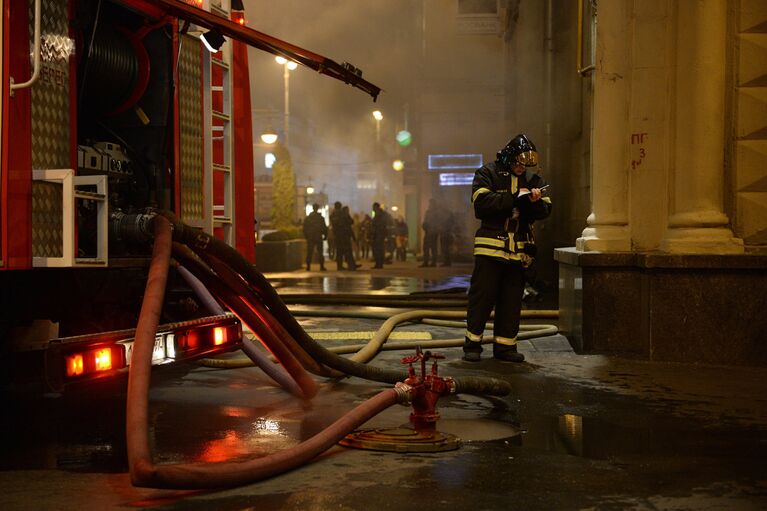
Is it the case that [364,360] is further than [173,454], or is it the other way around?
[364,360]

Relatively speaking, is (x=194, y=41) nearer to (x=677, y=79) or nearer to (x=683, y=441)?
(x=677, y=79)

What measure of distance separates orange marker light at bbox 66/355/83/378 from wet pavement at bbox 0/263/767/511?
0.43 meters

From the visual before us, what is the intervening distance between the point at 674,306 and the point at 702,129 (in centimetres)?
143

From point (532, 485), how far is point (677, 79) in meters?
4.60

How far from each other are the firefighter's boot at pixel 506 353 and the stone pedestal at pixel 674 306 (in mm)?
561

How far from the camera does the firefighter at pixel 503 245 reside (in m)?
7.12

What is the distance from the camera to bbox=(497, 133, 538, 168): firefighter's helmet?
23.4 feet

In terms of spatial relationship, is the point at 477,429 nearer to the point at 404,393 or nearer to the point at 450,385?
the point at 450,385

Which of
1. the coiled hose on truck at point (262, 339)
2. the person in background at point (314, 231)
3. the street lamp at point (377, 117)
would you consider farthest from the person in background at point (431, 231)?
the street lamp at point (377, 117)

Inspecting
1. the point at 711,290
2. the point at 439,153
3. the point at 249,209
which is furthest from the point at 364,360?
the point at 439,153

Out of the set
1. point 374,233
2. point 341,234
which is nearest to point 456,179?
point 374,233

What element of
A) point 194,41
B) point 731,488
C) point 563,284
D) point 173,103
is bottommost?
point 731,488

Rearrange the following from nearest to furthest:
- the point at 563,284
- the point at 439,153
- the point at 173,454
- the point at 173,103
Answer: the point at 173,454 → the point at 173,103 → the point at 563,284 → the point at 439,153

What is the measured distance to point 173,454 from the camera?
14.1 feet
